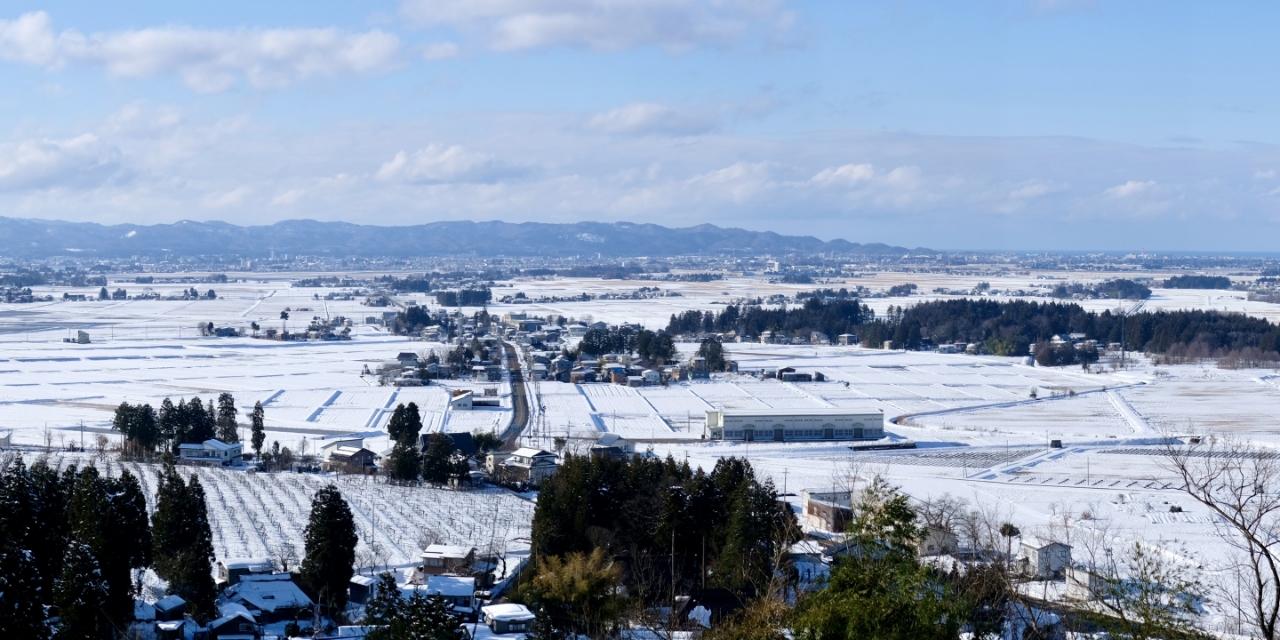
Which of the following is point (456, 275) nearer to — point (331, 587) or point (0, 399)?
point (0, 399)

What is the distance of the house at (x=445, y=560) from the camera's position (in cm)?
927

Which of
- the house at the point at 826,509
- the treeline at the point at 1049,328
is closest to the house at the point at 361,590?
the house at the point at 826,509

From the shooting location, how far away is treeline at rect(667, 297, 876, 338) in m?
37.2

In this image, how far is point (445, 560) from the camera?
9.33 m

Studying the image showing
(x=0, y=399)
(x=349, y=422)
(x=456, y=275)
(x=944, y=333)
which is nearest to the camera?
(x=349, y=422)

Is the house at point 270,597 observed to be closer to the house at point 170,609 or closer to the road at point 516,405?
the house at point 170,609

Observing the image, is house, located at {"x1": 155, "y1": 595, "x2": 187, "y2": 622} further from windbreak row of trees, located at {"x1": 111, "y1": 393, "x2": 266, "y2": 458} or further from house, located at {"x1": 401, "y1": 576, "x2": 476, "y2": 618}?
windbreak row of trees, located at {"x1": 111, "y1": 393, "x2": 266, "y2": 458}

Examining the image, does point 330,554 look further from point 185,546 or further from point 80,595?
point 80,595

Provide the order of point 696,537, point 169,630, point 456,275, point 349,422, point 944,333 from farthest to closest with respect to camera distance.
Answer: point 456,275, point 944,333, point 349,422, point 696,537, point 169,630

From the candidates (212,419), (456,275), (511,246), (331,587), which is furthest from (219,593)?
(511,246)

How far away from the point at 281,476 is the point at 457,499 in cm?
261

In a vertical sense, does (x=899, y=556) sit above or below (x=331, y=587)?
above

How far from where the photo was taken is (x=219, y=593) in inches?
333

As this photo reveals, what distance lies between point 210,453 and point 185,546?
662 centimetres
